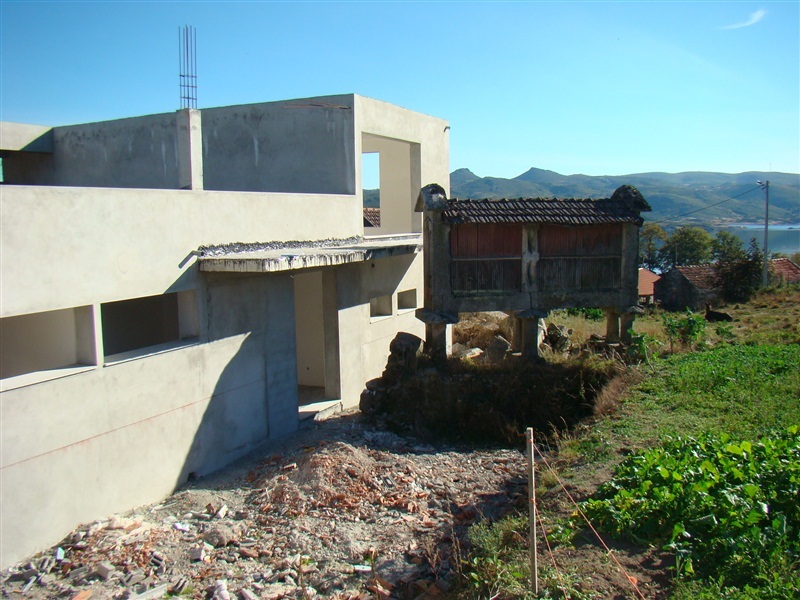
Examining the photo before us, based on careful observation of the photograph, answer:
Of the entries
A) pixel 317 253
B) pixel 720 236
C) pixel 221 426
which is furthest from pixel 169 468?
pixel 720 236

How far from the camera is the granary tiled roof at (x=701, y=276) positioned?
31469 mm

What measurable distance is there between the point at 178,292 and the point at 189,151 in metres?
2.69

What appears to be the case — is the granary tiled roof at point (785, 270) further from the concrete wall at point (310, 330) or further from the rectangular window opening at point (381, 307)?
the concrete wall at point (310, 330)

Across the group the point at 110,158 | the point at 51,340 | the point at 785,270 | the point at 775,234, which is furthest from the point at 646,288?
the point at 775,234

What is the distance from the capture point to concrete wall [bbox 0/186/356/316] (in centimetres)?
823

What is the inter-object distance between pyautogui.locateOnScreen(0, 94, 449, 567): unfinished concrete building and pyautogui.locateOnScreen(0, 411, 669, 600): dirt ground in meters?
0.65

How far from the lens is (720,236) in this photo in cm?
5997

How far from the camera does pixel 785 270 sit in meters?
37.0

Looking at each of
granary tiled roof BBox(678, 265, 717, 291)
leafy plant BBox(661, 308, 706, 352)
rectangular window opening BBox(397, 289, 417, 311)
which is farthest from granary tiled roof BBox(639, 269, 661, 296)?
rectangular window opening BBox(397, 289, 417, 311)

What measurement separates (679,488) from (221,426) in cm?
764

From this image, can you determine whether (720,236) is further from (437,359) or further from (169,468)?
(169,468)

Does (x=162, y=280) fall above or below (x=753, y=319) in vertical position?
above

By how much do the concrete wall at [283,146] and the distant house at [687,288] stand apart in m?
20.9

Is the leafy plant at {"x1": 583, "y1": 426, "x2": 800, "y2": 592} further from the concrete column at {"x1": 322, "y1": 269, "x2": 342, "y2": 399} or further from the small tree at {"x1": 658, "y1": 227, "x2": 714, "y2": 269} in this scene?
the small tree at {"x1": 658, "y1": 227, "x2": 714, "y2": 269}
